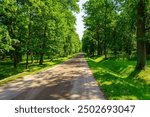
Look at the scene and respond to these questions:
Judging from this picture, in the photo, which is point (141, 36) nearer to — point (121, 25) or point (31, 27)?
point (121, 25)

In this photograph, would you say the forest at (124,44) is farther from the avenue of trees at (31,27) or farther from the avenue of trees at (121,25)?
the avenue of trees at (31,27)

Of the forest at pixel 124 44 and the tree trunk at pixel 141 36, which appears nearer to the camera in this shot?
the forest at pixel 124 44

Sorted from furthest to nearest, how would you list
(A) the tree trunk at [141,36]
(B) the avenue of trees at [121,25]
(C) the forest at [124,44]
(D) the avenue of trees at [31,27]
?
(D) the avenue of trees at [31,27], (A) the tree trunk at [141,36], (B) the avenue of trees at [121,25], (C) the forest at [124,44]

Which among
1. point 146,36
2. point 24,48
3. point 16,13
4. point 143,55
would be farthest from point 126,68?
point 16,13

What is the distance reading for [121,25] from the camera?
1176 inches

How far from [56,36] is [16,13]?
33.4 ft

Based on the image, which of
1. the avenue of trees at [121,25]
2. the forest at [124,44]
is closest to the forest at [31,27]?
the forest at [124,44]

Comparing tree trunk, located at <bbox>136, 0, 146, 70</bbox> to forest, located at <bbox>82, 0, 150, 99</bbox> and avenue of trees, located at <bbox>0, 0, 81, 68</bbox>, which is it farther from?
avenue of trees, located at <bbox>0, 0, 81, 68</bbox>

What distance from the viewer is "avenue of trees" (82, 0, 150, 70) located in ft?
87.2

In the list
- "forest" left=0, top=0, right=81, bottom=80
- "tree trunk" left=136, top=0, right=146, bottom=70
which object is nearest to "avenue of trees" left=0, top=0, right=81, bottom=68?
"forest" left=0, top=0, right=81, bottom=80

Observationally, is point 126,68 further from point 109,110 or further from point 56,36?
point 109,110

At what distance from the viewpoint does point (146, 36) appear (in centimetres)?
2630

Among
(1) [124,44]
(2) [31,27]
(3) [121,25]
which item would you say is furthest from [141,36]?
(1) [124,44]

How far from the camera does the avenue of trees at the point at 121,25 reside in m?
26.6
